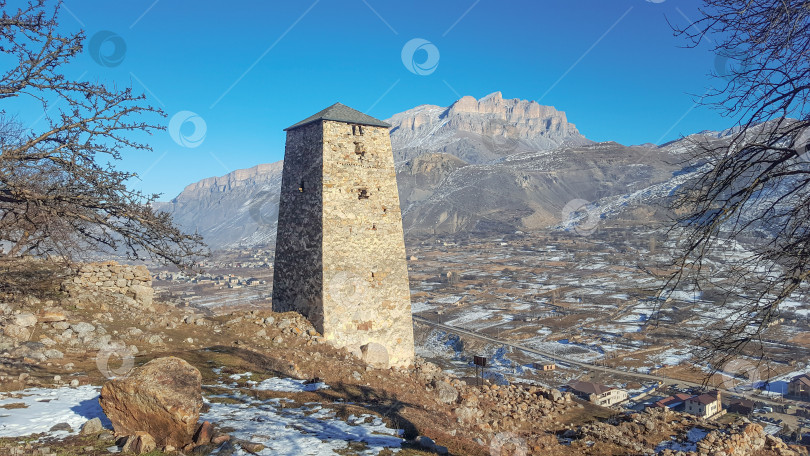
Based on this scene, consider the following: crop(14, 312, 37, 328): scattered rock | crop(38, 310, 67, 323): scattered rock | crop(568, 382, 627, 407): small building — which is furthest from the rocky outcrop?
crop(568, 382, 627, 407): small building

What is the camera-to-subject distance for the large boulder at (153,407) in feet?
18.9

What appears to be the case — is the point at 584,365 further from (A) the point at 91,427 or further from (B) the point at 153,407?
(A) the point at 91,427

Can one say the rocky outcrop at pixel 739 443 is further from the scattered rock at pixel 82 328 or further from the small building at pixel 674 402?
the small building at pixel 674 402

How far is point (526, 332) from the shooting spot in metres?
56.2

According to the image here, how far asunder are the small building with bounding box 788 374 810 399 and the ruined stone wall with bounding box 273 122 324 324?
1628 inches

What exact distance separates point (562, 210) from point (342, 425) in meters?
169

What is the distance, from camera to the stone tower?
1246 centimetres

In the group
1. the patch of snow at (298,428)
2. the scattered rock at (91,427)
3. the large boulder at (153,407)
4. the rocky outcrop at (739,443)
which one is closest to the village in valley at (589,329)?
the rocky outcrop at (739,443)

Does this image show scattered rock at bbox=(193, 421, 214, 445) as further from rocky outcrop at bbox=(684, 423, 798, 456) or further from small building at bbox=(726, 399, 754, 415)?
small building at bbox=(726, 399, 754, 415)

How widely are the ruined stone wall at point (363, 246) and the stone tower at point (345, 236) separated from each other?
1.0 inches

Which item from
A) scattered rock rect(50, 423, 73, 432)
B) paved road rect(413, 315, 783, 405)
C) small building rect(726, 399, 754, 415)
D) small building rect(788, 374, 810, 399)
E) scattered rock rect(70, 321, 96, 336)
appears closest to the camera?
scattered rock rect(50, 423, 73, 432)

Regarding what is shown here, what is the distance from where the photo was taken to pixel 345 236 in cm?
1263

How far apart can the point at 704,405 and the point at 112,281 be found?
30.0 meters

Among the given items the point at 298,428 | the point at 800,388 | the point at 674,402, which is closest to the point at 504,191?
the point at 800,388
